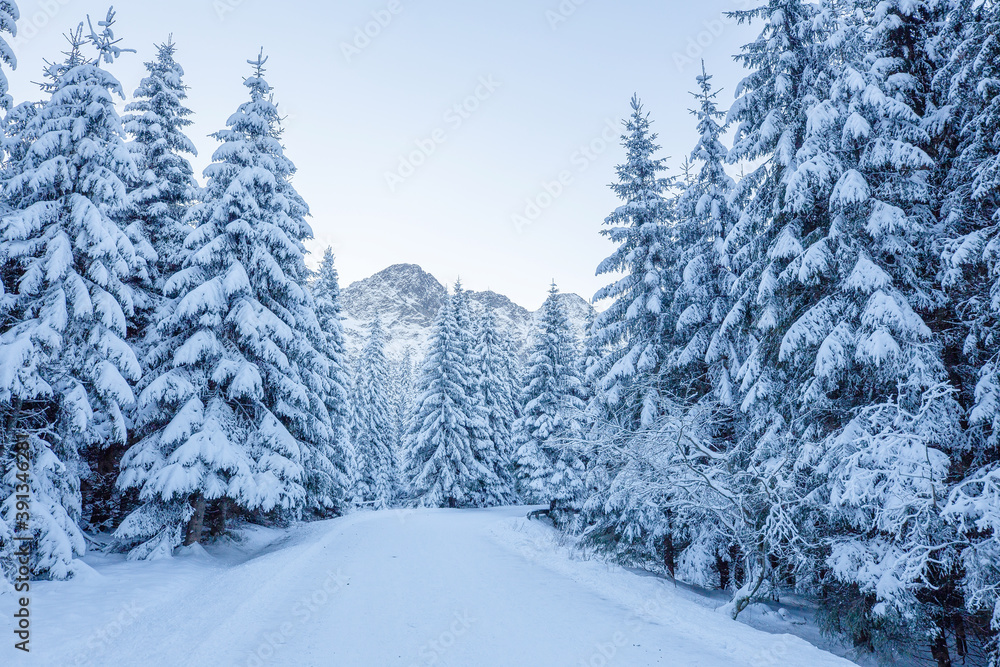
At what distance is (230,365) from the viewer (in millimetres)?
14445

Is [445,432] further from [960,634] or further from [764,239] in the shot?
[960,634]

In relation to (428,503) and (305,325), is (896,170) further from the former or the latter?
(428,503)

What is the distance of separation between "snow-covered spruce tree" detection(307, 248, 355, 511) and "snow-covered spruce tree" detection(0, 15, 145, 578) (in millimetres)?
9096

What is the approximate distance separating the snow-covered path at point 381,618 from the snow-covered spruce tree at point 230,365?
5.79 ft

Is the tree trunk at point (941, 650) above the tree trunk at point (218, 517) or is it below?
above

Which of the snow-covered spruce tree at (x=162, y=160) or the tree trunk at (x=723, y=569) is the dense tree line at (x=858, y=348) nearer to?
the tree trunk at (x=723, y=569)

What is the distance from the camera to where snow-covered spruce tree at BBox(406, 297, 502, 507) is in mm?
35750

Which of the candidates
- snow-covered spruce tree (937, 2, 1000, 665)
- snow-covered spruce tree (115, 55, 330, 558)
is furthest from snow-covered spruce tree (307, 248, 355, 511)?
snow-covered spruce tree (937, 2, 1000, 665)

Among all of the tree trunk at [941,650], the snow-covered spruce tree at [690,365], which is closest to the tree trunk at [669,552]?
the snow-covered spruce tree at [690,365]

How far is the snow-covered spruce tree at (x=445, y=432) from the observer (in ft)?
117

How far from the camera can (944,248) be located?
364 inches

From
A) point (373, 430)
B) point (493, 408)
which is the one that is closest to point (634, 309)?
point (493, 408)

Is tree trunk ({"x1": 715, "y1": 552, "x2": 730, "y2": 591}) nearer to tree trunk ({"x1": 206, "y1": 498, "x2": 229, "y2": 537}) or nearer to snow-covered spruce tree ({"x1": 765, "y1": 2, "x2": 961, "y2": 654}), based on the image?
snow-covered spruce tree ({"x1": 765, "y1": 2, "x2": 961, "y2": 654})

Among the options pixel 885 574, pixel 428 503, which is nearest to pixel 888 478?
pixel 885 574
